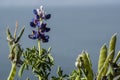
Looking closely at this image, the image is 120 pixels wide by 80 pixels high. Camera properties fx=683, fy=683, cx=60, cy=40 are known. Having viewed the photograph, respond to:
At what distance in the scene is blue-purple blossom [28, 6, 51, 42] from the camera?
17.8ft

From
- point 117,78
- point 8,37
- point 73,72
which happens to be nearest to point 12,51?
point 8,37

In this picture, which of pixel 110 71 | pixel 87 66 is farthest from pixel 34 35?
pixel 110 71

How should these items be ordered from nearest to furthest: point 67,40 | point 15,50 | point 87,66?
point 87,66 < point 15,50 < point 67,40

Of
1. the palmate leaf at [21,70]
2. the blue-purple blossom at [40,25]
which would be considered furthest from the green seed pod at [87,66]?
the blue-purple blossom at [40,25]

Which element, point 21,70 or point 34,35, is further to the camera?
point 34,35

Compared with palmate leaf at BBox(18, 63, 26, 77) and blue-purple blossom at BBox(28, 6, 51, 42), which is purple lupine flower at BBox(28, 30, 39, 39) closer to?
blue-purple blossom at BBox(28, 6, 51, 42)

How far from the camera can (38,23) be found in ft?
17.8

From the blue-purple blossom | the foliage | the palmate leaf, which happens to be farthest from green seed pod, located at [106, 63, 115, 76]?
the blue-purple blossom

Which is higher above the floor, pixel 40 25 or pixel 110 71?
pixel 40 25

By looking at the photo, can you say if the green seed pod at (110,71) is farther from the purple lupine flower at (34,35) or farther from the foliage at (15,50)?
the purple lupine flower at (34,35)

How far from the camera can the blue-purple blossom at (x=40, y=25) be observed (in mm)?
5418

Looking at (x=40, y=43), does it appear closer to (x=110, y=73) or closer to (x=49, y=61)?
(x=49, y=61)

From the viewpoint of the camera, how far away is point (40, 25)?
5.46 m

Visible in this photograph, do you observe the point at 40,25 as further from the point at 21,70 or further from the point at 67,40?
the point at 67,40
